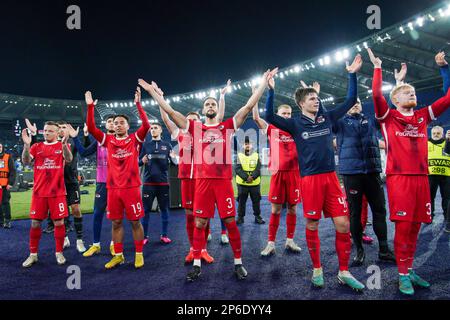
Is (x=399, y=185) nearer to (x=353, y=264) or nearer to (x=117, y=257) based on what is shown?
(x=353, y=264)

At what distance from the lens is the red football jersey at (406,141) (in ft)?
10.3

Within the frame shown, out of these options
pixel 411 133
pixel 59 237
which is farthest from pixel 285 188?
pixel 59 237

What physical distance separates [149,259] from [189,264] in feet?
2.38

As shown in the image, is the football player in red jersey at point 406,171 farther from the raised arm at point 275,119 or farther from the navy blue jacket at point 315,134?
the raised arm at point 275,119

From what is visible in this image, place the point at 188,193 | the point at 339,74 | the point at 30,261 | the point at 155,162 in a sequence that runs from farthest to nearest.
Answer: the point at 339,74, the point at 155,162, the point at 188,193, the point at 30,261

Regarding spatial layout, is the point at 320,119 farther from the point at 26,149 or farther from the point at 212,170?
the point at 26,149

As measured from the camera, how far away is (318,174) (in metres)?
3.28

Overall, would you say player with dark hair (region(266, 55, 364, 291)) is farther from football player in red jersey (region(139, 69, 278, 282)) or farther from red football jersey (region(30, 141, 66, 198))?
red football jersey (region(30, 141, 66, 198))

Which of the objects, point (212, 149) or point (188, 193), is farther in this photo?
point (188, 193)

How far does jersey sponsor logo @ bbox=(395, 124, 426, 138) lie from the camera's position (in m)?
3.21

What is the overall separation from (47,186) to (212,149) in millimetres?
2766

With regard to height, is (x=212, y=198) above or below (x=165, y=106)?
below

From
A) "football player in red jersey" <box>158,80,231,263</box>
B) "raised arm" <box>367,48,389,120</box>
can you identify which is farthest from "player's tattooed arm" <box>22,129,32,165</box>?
"raised arm" <box>367,48,389,120</box>

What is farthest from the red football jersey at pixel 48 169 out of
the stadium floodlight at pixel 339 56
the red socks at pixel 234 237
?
the stadium floodlight at pixel 339 56
